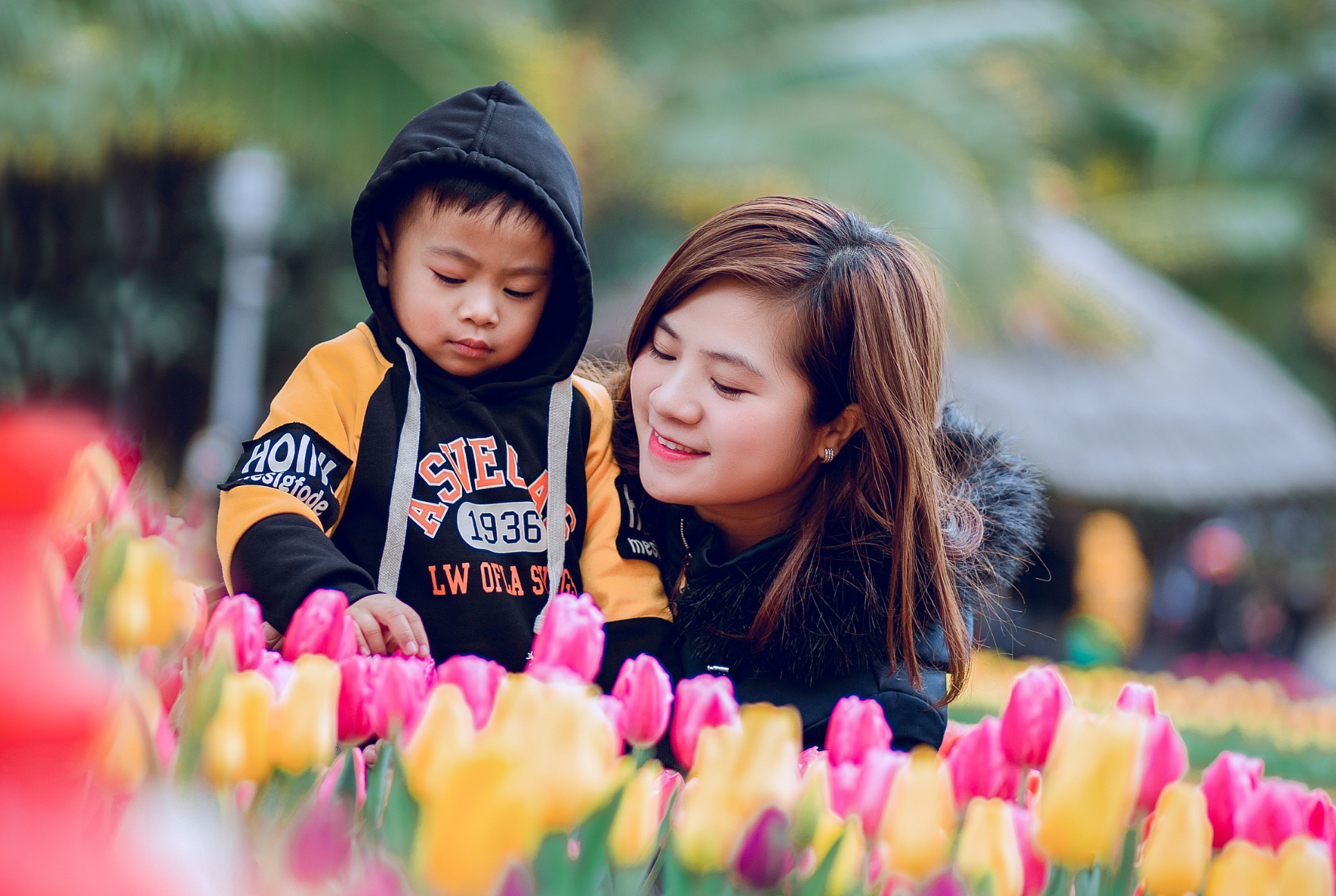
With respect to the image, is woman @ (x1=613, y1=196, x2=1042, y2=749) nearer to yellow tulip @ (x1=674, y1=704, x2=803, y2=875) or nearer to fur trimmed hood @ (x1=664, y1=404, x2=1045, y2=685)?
fur trimmed hood @ (x1=664, y1=404, x2=1045, y2=685)

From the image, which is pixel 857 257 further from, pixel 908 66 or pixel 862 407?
pixel 908 66

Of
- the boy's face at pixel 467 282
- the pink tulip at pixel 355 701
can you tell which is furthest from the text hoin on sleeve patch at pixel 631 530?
the pink tulip at pixel 355 701

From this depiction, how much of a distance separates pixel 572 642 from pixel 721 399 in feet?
2.68

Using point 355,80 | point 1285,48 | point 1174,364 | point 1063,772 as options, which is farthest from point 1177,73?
point 1063,772

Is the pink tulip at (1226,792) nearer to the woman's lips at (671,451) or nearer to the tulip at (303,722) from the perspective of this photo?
the tulip at (303,722)

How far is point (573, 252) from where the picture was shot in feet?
6.48

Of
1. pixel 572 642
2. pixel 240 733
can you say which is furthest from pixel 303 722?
pixel 572 642

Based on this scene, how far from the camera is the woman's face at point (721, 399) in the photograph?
5.97ft

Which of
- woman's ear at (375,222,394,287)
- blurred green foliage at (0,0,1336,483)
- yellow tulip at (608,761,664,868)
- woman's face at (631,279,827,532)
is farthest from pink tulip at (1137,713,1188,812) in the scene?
blurred green foliage at (0,0,1336,483)

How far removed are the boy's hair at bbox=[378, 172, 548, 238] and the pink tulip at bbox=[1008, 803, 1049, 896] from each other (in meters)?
1.26

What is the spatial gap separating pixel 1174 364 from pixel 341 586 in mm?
11487

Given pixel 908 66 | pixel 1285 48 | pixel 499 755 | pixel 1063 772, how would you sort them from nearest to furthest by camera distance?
pixel 499 755
pixel 1063 772
pixel 908 66
pixel 1285 48

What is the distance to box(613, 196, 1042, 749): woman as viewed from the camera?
1.83m

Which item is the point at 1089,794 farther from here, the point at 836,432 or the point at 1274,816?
the point at 836,432
